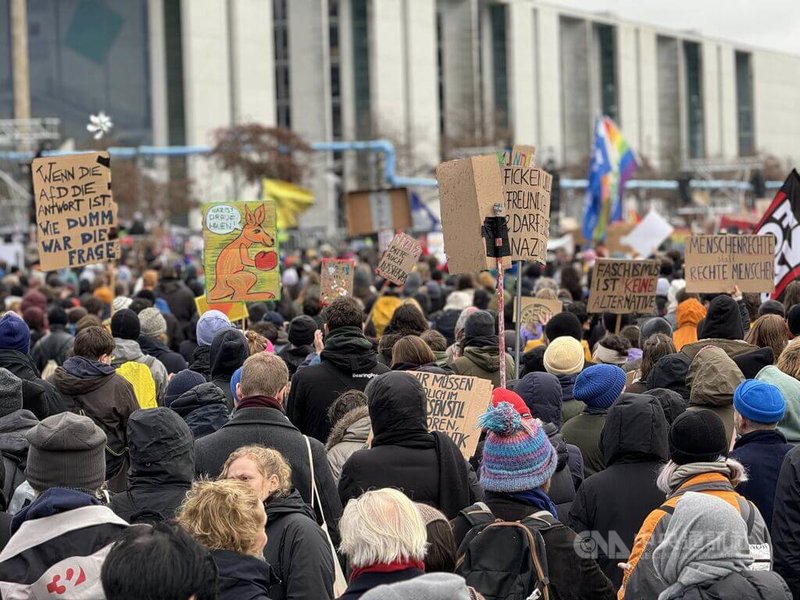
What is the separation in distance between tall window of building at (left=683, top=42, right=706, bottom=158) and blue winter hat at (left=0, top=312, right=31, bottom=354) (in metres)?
100.0

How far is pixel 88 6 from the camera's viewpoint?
217 ft

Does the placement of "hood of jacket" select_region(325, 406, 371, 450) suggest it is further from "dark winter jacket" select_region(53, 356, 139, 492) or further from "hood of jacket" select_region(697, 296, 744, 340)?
"hood of jacket" select_region(697, 296, 744, 340)

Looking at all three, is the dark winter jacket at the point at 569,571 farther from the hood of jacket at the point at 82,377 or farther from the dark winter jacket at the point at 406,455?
the hood of jacket at the point at 82,377

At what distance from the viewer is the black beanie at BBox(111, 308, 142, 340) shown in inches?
370

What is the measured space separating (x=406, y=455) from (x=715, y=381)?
76.9 inches

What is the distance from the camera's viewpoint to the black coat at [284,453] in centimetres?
573

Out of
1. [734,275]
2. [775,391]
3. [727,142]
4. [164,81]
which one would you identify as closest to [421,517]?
[775,391]

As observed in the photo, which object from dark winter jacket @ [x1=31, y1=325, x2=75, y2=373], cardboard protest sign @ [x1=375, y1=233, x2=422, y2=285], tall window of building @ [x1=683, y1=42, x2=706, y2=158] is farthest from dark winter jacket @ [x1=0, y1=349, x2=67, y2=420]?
tall window of building @ [x1=683, y1=42, x2=706, y2=158]

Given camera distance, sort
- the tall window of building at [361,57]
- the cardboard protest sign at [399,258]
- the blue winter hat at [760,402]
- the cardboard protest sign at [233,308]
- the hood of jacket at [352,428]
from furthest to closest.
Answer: the tall window of building at [361,57]
the cardboard protest sign at [399,258]
the cardboard protest sign at [233,308]
the hood of jacket at [352,428]
the blue winter hat at [760,402]

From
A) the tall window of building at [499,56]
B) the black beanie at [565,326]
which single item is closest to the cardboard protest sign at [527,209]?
the black beanie at [565,326]

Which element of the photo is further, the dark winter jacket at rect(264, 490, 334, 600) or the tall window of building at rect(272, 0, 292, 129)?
the tall window of building at rect(272, 0, 292, 129)

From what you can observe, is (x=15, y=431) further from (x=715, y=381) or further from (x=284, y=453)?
(x=715, y=381)

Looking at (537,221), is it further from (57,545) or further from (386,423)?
(57,545)

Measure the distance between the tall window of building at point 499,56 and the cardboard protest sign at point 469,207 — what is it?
8005cm
